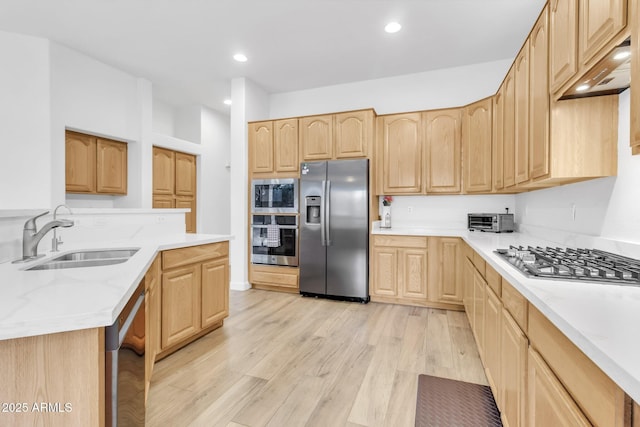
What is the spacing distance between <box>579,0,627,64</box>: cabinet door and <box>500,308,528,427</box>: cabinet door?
122cm

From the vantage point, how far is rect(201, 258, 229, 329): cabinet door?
2.60m

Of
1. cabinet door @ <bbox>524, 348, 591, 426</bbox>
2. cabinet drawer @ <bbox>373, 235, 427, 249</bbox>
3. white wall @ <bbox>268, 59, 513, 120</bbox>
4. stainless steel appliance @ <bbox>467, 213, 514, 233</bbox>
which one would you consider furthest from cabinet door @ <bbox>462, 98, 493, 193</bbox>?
cabinet door @ <bbox>524, 348, 591, 426</bbox>

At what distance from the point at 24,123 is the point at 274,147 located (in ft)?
9.21

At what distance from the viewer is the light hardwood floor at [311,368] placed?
170 cm

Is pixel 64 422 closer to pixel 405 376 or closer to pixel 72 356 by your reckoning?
pixel 72 356

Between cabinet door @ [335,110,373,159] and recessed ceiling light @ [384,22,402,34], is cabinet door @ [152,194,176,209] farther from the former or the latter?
recessed ceiling light @ [384,22,402,34]

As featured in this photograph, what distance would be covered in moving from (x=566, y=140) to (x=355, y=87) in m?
3.20

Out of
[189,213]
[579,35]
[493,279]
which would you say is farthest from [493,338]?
[189,213]

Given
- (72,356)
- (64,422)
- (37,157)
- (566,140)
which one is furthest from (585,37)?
(37,157)

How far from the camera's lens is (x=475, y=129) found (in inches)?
135

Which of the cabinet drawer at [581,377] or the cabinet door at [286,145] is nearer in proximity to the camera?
the cabinet drawer at [581,377]

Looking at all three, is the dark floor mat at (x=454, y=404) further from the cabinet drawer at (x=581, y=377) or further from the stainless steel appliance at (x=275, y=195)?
the stainless steel appliance at (x=275, y=195)

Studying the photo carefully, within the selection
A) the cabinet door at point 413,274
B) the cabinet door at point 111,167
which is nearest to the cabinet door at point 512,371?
the cabinet door at point 413,274

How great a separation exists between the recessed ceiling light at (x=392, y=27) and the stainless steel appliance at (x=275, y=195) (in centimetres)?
200
